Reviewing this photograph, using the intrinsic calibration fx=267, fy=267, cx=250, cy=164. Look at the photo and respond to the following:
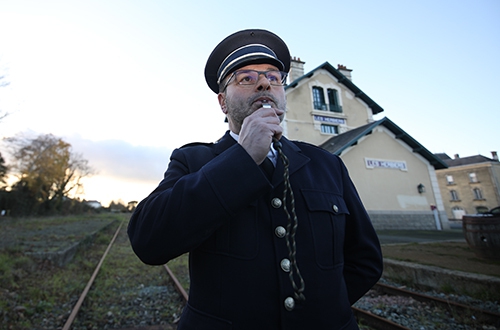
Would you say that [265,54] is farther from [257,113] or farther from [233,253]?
[233,253]

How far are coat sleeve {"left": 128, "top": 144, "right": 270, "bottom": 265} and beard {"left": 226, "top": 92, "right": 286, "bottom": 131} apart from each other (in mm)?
318

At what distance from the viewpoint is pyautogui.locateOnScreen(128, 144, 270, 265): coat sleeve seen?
3.23 feet

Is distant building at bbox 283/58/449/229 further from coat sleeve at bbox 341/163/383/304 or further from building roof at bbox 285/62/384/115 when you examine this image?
coat sleeve at bbox 341/163/383/304

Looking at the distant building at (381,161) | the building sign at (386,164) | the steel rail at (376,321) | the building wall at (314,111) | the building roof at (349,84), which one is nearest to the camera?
the steel rail at (376,321)

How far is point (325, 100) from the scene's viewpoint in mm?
19219

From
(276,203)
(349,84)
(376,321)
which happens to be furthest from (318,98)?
(276,203)

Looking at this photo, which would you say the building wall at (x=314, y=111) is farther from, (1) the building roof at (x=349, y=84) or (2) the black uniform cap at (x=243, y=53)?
(2) the black uniform cap at (x=243, y=53)

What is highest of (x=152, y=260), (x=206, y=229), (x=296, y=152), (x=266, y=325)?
(x=296, y=152)

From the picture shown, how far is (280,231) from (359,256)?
67 centimetres

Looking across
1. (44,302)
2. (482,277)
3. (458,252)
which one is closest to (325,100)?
(458,252)

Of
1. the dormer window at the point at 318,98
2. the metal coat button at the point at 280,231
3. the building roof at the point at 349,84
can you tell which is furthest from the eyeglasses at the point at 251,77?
the building roof at the point at 349,84

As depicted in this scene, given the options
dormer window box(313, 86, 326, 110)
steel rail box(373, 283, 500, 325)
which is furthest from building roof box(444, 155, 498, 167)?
steel rail box(373, 283, 500, 325)

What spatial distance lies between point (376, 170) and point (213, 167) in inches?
605

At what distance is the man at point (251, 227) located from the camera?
1.01m
